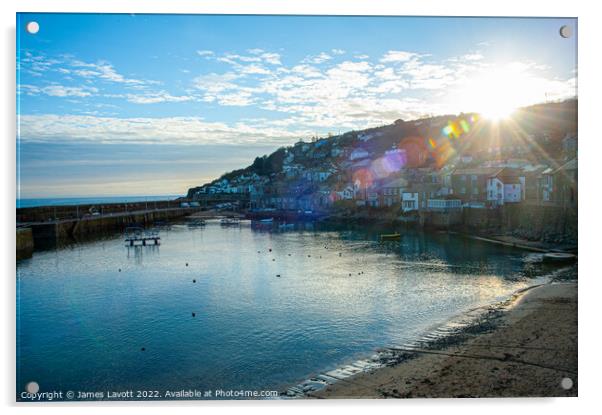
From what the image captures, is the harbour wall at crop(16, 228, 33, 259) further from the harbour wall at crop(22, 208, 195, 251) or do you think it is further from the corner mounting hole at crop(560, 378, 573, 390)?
the corner mounting hole at crop(560, 378, 573, 390)

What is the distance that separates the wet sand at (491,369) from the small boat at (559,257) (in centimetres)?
649

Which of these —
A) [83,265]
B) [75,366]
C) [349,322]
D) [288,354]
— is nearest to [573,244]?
[349,322]

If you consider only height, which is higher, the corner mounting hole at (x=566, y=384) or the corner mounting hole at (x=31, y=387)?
the corner mounting hole at (x=31, y=387)

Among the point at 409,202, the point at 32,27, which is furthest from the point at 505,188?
the point at 32,27

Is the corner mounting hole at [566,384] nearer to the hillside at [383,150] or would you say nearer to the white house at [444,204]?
the hillside at [383,150]

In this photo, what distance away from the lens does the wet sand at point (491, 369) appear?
5172mm

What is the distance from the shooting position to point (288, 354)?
6770 mm

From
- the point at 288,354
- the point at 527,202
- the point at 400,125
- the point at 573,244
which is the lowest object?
the point at 288,354

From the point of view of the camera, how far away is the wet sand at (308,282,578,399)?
5172 millimetres

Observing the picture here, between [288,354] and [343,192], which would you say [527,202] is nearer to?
[288,354]

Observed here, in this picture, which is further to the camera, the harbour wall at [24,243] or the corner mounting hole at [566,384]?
the harbour wall at [24,243]

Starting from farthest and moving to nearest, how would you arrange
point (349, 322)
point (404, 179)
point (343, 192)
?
1. point (343, 192)
2. point (404, 179)
3. point (349, 322)

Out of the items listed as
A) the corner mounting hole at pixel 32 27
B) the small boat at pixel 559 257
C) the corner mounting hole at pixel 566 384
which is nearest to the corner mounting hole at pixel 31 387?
the corner mounting hole at pixel 32 27

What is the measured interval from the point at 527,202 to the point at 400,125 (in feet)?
117
